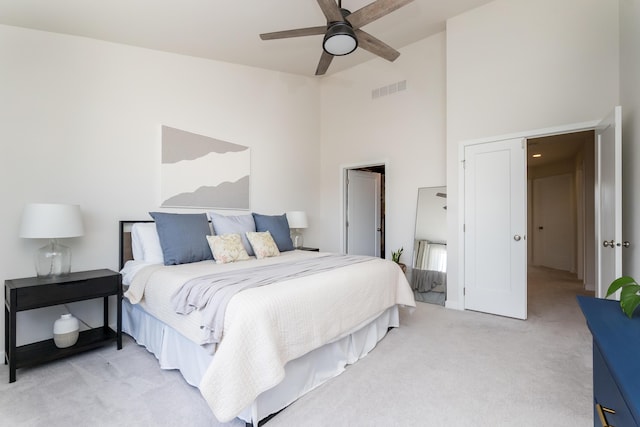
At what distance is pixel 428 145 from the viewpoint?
439 centimetres

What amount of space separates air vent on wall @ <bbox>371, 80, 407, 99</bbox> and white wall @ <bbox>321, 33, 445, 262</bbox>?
0.18ft

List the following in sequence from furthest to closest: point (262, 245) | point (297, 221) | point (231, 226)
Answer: point (297, 221) → point (231, 226) → point (262, 245)

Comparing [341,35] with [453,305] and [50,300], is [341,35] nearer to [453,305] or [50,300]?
[50,300]

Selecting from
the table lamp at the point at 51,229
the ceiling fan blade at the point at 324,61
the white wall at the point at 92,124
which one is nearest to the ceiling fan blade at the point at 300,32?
the ceiling fan blade at the point at 324,61

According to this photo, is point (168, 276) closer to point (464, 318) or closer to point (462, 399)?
point (462, 399)

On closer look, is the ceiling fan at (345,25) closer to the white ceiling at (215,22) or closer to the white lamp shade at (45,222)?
the white ceiling at (215,22)

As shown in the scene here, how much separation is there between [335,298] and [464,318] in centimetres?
210

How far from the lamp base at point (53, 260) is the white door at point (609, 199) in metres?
4.50

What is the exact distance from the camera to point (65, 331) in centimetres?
245

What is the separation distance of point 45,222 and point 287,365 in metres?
2.17

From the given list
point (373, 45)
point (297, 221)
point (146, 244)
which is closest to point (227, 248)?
point (146, 244)

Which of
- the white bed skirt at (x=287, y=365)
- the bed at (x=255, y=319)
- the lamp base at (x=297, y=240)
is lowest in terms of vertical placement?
the white bed skirt at (x=287, y=365)

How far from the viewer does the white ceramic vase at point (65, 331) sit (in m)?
2.44

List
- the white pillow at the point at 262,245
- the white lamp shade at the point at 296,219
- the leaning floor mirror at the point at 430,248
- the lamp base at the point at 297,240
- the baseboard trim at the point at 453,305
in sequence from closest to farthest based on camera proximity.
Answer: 1. the white pillow at the point at 262,245
2. the baseboard trim at the point at 453,305
3. the leaning floor mirror at the point at 430,248
4. the white lamp shade at the point at 296,219
5. the lamp base at the point at 297,240
